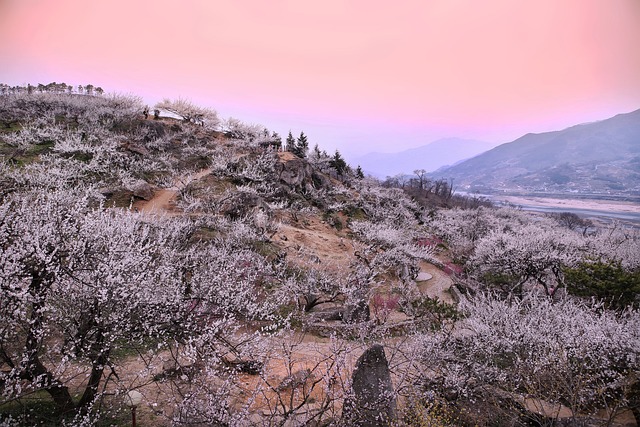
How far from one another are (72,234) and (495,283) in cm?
2061

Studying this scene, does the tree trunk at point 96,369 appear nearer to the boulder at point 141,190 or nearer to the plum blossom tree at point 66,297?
the plum blossom tree at point 66,297

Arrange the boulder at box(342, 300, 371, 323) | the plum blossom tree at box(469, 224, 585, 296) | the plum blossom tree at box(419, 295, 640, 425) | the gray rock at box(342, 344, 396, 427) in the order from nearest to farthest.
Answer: the gray rock at box(342, 344, 396, 427) < the plum blossom tree at box(419, 295, 640, 425) < the boulder at box(342, 300, 371, 323) < the plum blossom tree at box(469, 224, 585, 296)

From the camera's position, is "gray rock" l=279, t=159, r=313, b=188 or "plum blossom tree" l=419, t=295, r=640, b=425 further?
"gray rock" l=279, t=159, r=313, b=188

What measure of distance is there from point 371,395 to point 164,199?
80.0 feet

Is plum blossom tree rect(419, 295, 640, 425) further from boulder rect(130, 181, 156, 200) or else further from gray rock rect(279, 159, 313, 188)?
gray rock rect(279, 159, 313, 188)

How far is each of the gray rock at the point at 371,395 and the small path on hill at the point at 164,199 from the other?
19.6m

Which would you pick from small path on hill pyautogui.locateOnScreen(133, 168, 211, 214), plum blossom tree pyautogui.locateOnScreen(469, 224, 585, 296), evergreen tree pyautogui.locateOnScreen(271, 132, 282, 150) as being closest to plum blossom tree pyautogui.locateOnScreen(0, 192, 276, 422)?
small path on hill pyautogui.locateOnScreen(133, 168, 211, 214)

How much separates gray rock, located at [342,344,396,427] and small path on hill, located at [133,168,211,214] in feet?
64.4

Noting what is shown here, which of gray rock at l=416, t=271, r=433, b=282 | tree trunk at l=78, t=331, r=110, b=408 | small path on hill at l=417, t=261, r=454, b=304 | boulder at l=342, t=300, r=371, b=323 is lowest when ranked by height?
small path on hill at l=417, t=261, r=454, b=304

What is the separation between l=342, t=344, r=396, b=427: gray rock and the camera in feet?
20.4

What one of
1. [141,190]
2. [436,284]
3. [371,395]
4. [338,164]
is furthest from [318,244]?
[338,164]

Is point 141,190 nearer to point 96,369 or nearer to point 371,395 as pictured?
point 96,369

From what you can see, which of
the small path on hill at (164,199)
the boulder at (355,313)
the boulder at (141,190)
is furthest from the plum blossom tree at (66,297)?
the boulder at (141,190)

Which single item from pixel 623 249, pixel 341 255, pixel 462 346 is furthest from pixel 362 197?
pixel 462 346
